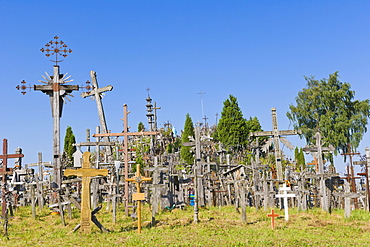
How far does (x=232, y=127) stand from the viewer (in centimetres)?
4966

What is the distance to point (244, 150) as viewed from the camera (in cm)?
4622

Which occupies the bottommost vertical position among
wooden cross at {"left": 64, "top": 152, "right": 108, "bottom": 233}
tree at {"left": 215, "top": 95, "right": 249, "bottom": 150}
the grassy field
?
the grassy field

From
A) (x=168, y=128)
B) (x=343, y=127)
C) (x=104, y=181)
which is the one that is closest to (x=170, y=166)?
(x=104, y=181)

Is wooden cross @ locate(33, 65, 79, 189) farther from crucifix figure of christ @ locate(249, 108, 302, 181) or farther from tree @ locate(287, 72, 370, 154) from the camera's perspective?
tree @ locate(287, 72, 370, 154)

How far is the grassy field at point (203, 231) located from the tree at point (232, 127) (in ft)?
95.7

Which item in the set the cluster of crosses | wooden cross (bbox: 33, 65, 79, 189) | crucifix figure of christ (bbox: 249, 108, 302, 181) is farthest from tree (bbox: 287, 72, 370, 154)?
wooden cross (bbox: 33, 65, 79, 189)

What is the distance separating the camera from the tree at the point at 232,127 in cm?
4916

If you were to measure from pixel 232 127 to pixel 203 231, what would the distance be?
34787 mm

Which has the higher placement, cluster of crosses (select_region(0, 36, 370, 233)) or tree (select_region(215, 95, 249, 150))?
tree (select_region(215, 95, 249, 150))

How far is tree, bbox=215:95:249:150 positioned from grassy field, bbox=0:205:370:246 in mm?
29174

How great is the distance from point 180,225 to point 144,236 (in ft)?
8.09

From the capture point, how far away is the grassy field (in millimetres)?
13648

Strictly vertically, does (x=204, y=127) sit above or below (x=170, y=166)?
above

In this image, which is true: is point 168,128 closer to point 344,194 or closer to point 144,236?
point 344,194
